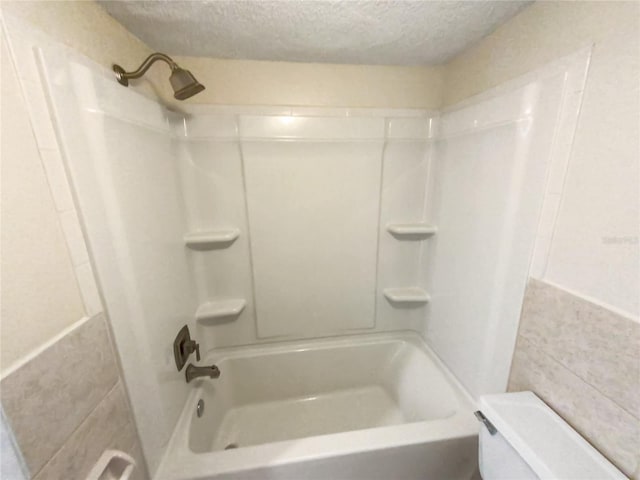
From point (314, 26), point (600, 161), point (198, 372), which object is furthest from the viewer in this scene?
point (198, 372)

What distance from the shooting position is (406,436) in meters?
1.00

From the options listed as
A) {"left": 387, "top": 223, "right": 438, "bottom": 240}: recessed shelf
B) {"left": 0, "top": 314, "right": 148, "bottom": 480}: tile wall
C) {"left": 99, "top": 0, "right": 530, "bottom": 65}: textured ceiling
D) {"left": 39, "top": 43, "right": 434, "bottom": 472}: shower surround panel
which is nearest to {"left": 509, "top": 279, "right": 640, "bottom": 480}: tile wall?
{"left": 387, "top": 223, "right": 438, "bottom": 240}: recessed shelf

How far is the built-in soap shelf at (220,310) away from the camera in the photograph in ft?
4.64

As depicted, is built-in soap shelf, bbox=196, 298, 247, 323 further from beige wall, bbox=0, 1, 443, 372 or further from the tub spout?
beige wall, bbox=0, 1, 443, 372

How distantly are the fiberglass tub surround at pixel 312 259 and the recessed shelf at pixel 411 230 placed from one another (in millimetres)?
16

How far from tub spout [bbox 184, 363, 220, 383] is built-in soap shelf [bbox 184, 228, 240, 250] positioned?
0.58 metres

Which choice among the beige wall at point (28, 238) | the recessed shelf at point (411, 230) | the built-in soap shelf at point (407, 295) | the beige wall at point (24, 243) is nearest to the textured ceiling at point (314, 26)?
the beige wall at point (28, 238)

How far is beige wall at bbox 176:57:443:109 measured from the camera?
48.3 inches

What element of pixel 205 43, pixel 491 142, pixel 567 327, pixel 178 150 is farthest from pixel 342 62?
pixel 567 327

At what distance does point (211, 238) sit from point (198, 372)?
66 centimetres

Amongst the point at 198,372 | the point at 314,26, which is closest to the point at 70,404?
the point at 198,372

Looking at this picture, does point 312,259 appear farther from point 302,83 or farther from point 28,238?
point 28,238

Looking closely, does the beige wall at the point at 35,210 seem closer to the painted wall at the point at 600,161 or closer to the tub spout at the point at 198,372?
the tub spout at the point at 198,372

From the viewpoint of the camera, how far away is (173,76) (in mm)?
909
